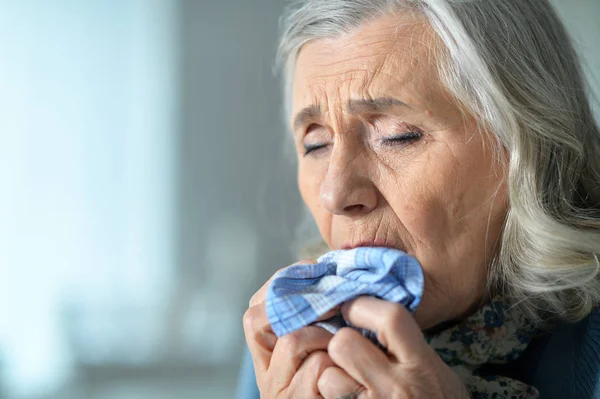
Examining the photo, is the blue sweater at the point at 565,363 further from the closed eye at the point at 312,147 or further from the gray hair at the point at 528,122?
the closed eye at the point at 312,147

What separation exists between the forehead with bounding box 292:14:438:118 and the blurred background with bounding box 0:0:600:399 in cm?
95

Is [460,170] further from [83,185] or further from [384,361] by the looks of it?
[83,185]

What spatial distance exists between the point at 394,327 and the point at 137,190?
170cm

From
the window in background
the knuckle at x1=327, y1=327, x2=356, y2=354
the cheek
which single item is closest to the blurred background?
the window in background

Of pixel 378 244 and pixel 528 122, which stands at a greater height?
pixel 528 122

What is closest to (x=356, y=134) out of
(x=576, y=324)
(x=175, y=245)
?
(x=576, y=324)

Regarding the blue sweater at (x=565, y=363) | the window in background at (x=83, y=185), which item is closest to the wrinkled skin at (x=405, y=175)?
the blue sweater at (x=565, y=363)

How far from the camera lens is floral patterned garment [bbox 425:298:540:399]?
4.46 feet

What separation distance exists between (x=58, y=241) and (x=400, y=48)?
1700 mm

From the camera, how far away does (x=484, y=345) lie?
1.38 meters

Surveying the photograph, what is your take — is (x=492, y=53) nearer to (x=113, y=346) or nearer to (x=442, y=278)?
(x=442, y=278)

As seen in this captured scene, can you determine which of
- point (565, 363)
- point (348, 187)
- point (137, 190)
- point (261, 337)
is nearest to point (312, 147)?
point (348, 187)

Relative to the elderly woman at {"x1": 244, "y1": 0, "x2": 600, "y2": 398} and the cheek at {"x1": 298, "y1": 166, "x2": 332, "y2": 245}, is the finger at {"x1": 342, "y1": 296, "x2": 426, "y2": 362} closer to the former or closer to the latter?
the elderly woman at {"x1": 244, "y1": 0, "x2": 600, "y2": 398}

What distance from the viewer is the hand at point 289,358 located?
1.18 meters
